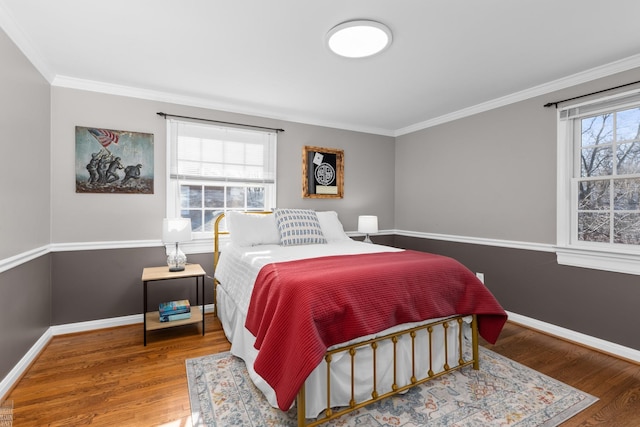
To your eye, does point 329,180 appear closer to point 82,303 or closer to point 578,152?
point 578,152

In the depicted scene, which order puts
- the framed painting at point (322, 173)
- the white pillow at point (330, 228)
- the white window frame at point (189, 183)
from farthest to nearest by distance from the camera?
the framed painting at point (322, 173) < the white pillow at point (330, 228) < the white window frame at point (189, 183)

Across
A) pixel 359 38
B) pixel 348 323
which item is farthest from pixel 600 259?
pixel 359 38

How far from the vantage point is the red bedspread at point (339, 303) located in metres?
1.58

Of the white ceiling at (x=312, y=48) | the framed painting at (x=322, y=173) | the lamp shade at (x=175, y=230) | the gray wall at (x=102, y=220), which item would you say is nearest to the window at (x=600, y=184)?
the white ceiling at (x=312, y=48)

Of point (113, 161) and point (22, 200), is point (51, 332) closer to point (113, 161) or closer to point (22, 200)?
point (22, 200)

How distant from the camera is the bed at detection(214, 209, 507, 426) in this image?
5.33 ft

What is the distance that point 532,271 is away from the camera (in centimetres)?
316

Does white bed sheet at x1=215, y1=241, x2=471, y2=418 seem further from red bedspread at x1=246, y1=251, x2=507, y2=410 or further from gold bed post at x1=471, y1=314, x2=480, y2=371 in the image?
red bedspread at x1=246, y1=251, x2=507, y2=410

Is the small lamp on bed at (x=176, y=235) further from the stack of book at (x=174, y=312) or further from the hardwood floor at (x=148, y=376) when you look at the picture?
the hardwood floor at (x=148, y=376)

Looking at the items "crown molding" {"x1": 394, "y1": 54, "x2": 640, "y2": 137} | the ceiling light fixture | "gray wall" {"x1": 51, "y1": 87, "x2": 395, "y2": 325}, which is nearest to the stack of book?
"gray wall" {"x1": 51, "y1": 87, "x2": 395, "y2": 325}

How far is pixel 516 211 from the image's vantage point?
3314 mm

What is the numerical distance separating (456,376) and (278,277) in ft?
4.80

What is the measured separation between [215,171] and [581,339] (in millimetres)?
3934

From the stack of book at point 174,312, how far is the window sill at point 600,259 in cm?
353
